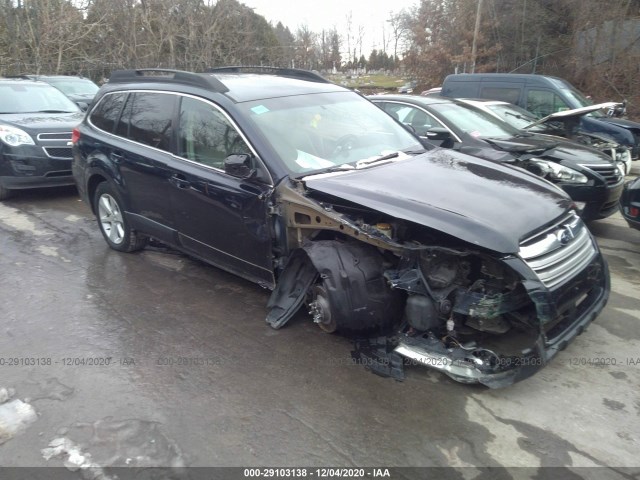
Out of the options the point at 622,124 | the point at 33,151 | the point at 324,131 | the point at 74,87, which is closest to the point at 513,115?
Result: the point at 622,124

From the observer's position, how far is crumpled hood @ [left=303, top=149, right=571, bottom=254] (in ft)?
10.3

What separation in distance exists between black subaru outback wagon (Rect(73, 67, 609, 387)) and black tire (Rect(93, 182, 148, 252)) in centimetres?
38

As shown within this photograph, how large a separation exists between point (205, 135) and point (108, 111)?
184 cm

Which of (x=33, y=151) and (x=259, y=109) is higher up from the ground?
(x=259, y=109)

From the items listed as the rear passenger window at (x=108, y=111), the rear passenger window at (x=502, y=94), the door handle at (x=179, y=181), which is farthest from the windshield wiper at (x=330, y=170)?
the rear passenger window at (x=502, y=94)

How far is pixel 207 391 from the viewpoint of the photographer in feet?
11.0

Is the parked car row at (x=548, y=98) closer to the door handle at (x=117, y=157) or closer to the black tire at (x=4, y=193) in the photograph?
the door handle at (x=117, y=157)

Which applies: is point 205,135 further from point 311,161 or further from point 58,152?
point 58,152

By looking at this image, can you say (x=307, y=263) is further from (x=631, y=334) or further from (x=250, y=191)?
(x=631, y=334)

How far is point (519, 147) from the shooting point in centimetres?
637

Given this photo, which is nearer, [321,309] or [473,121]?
[321,309]

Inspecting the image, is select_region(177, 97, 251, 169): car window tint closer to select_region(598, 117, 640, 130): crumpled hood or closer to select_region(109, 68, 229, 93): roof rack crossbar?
select_region(109, 68, 229, 93): roof rack crossbar

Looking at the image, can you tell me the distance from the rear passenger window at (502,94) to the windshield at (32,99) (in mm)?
8064

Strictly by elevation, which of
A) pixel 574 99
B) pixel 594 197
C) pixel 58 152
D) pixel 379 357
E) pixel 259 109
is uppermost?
pixel 259 109
